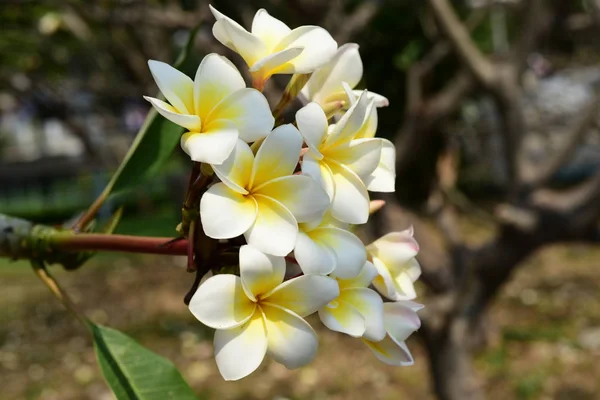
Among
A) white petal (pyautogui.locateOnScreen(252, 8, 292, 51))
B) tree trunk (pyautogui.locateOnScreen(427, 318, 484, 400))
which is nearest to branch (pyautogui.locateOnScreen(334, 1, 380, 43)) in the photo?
tree trunk (pyautogui.locateOnScreen(427, 318, 484, 400))

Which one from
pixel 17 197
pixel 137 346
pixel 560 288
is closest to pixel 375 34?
pixel 560 288

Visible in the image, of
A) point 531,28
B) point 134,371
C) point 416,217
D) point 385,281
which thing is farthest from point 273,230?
point 416,217

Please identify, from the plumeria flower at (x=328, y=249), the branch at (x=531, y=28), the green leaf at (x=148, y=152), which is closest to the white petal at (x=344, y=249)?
the plumeria flower at (x=328, y=249)

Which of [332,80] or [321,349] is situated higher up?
[332,80]

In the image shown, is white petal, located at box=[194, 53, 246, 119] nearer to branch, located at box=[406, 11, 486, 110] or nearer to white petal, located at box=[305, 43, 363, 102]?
white petal, located at box=[305, 43, 363, 102]

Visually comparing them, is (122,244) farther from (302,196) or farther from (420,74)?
(420,74)
